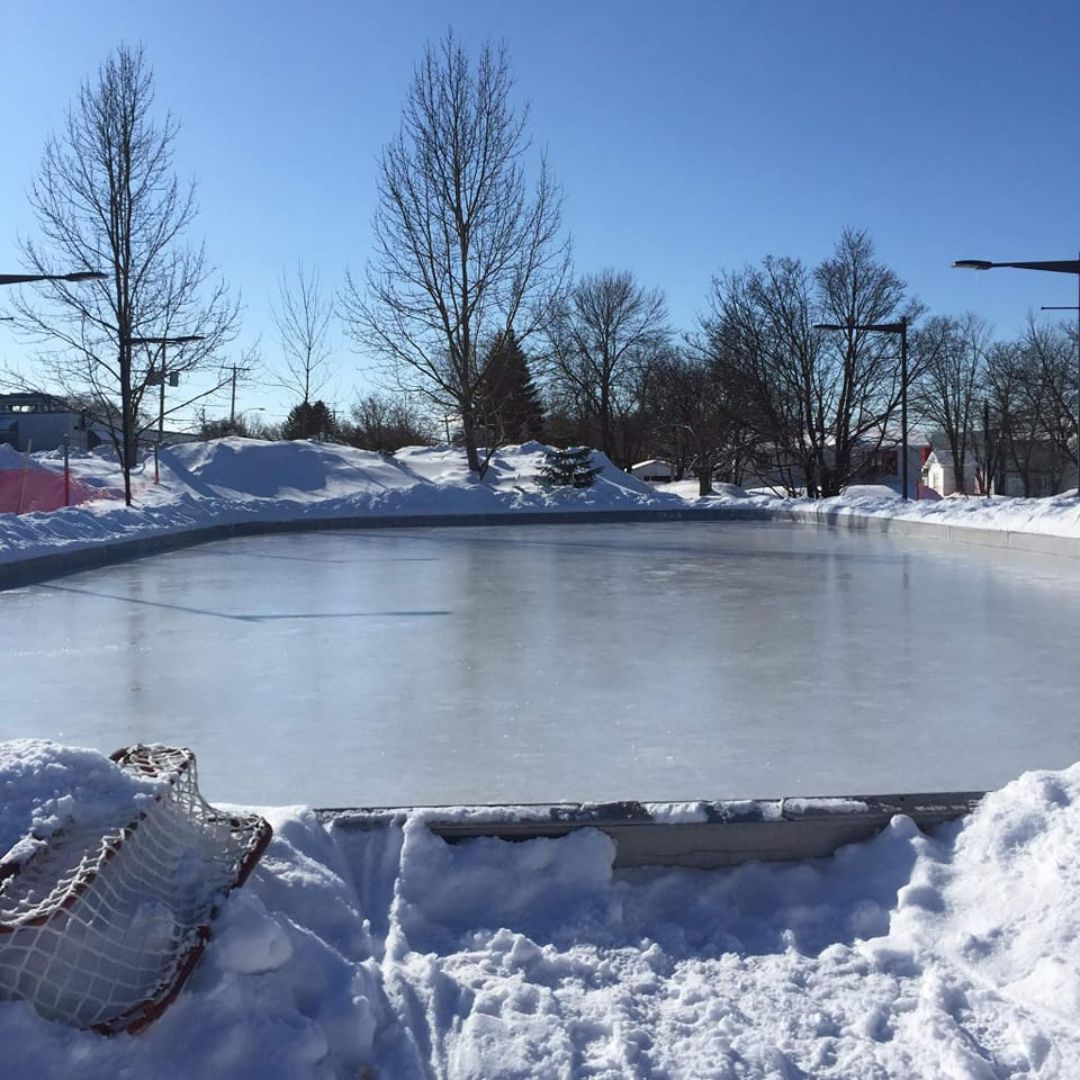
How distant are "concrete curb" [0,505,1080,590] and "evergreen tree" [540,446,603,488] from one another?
2192 mm

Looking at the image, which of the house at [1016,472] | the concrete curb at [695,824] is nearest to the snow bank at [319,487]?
the concrete curb at [695,824]

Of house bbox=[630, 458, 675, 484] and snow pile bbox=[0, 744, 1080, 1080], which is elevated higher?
house bbox=[630, 458, 675, 484]

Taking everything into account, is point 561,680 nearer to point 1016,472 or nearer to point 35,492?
point 35,492

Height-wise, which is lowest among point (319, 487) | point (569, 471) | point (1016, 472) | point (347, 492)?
point (347, 492)

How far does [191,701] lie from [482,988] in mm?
2982

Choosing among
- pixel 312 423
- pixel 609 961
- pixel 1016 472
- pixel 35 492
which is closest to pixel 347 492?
pixel 35 492

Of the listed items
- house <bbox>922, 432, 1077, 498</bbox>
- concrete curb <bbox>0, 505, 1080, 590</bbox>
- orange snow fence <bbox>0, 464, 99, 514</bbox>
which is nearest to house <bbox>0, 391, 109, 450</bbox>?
orange snow fence <bbox>0, 464, 99, 514</bbox>

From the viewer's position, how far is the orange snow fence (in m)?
16.8

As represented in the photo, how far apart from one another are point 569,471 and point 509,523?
11.9 ft

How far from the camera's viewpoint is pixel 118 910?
200cm

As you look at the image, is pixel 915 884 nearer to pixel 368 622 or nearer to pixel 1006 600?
pixel 368 622

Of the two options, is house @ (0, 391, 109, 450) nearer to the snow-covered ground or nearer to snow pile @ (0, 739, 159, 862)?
the snow-covered ground

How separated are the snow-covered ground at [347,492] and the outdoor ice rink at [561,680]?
6.58 meters

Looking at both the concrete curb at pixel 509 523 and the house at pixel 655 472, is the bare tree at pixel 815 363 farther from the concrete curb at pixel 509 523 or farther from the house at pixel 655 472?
the house at pixel 655 472
